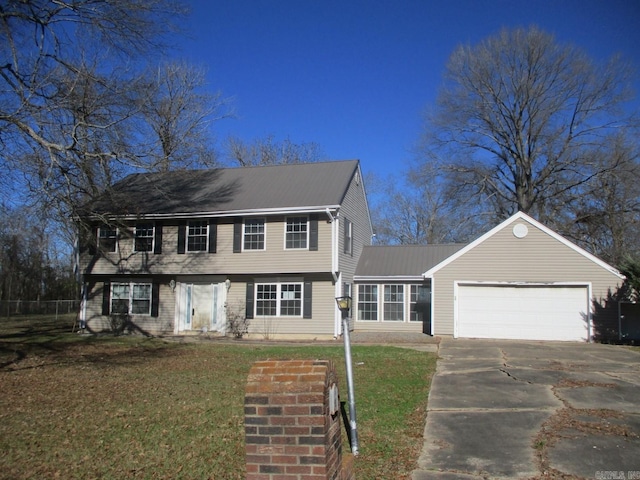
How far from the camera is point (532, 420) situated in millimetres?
7211

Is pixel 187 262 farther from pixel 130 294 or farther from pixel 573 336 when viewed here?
pixel 573 336

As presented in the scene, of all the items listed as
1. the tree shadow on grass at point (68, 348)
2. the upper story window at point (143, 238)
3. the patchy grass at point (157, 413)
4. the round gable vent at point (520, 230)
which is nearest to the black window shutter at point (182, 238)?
the upper story window at point (143, 238)

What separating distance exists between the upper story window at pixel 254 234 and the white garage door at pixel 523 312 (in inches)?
309

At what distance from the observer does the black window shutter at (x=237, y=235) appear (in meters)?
20.6

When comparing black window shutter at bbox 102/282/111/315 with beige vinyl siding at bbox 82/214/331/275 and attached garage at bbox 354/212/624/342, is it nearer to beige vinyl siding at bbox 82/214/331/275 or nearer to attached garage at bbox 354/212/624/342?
beige vinyl siding at bbox 82/214/331/275

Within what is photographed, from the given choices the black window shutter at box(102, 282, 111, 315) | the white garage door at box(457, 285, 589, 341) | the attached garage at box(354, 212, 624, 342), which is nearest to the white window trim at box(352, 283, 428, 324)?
the attached garage at box(354, 212, 624, 342)

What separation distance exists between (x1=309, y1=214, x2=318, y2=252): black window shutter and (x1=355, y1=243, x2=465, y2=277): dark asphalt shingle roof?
4.03 meters

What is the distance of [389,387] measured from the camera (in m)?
9.82

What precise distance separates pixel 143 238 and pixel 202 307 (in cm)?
382

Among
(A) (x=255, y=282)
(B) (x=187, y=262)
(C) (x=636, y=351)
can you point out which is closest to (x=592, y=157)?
(C) (x=636, y=351)

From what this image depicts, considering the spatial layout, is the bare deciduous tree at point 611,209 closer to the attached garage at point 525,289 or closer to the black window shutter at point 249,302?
the attached garage at point 525,289

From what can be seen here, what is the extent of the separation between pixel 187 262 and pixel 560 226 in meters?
21.9

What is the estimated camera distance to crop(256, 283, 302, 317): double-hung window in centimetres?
2036

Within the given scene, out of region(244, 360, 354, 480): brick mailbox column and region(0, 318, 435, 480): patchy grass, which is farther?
region(0, 318, 435, 480): patchy grass
